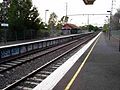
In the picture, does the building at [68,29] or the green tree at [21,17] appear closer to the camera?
the green tree at [21,17]

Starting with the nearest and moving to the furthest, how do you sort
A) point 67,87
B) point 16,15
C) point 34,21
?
point 67,87 < point 16,15 < point 34,21

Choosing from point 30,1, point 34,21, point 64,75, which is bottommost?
point 64,75

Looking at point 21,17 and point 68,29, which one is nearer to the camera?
point 21,17

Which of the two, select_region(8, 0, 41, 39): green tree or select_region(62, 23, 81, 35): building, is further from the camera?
select_region(62, 23, 81, 35): building

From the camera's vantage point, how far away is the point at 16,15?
50.8m

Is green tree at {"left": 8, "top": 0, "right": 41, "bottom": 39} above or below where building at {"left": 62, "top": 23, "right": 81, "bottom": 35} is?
above

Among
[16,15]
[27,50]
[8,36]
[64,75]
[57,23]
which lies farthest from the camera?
[57,23]

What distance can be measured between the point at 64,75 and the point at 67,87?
303 centimetres

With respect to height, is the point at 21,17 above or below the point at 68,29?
above

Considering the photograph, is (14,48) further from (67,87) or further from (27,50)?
(67,87)

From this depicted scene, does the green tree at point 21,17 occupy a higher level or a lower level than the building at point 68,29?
higher

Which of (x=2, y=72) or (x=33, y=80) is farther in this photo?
(x=2, y=72)

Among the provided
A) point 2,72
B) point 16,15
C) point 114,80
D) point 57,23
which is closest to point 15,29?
point 16,15

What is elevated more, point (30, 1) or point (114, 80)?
point (30, 1)
